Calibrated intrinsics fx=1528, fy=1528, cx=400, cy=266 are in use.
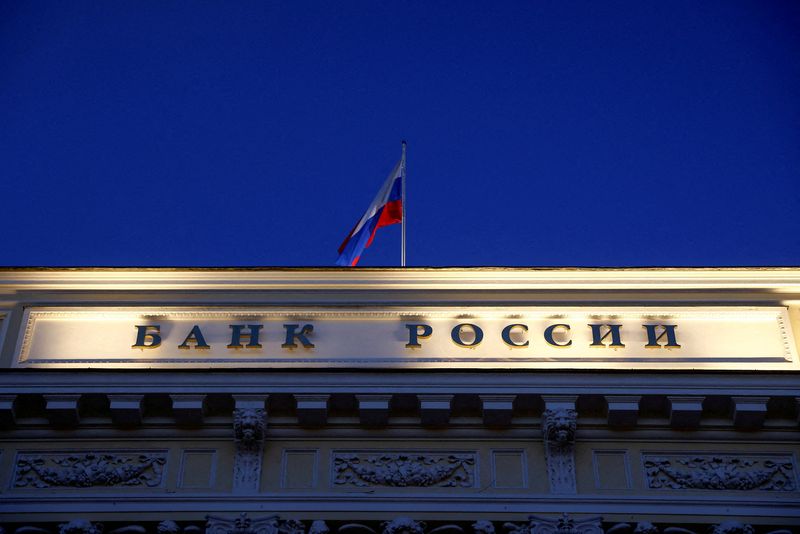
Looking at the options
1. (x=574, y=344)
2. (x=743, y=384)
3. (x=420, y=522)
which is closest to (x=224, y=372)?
(x=420, y=522)

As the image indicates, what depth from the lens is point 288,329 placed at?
74.8 ft

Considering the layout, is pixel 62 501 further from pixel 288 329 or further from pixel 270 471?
pixel 288 329

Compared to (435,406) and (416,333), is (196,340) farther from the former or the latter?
(435,406)

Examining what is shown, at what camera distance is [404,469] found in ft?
68.3

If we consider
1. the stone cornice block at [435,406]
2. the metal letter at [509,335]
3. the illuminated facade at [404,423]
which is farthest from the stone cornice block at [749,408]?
the stone cornice block at [435,406]

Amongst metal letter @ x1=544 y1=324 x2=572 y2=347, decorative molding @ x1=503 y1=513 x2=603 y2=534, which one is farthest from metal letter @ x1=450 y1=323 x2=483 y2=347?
decorative molding @ x1=503 y1=513 x2=603 y2=534

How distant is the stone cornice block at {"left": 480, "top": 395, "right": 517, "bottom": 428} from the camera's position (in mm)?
20938

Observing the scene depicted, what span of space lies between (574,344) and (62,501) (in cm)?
767

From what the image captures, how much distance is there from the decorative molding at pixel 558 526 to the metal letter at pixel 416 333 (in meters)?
3.45

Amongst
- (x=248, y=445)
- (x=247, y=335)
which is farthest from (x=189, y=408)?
(x=247, y=335)

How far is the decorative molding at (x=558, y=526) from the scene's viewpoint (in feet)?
65.9

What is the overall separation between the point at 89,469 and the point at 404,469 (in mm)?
4307

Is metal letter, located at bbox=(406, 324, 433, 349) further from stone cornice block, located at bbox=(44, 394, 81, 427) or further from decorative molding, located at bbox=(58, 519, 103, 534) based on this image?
decorative molding, located at bbox=(58, 519, 103, 534)

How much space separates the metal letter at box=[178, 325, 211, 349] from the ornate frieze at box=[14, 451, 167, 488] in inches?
79.6
